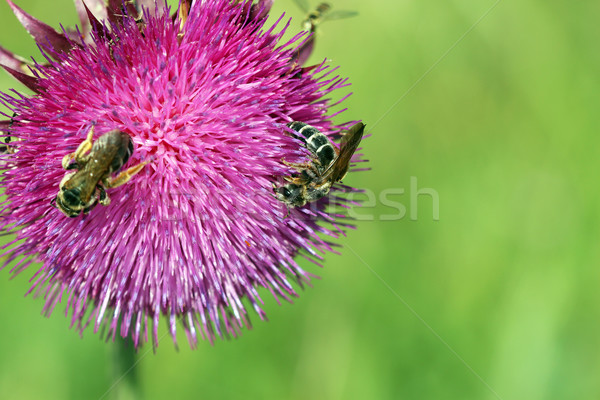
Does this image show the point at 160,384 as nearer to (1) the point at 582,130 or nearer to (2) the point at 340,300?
(2) the point at 340,300

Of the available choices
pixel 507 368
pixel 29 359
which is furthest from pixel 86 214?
pixel 507 368

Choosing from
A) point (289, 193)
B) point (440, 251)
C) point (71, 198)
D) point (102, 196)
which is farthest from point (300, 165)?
point (440, 251)

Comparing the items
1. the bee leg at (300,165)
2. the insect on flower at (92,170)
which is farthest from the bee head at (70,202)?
the bee leg at (300,165)

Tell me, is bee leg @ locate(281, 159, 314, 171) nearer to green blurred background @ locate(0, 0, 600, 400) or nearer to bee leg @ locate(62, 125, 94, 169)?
bee leg @ locate(62, 125, 94, 169)

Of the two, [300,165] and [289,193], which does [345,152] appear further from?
[289,193]

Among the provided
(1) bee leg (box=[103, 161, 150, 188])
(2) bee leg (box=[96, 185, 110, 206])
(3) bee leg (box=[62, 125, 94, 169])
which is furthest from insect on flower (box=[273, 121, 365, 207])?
(3) bee leg (box=[62, 125, 94, 169])

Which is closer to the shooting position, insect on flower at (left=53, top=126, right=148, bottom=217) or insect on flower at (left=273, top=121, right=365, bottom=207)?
insect on flower at (left=53, top=126, right=148, bottom=217)
